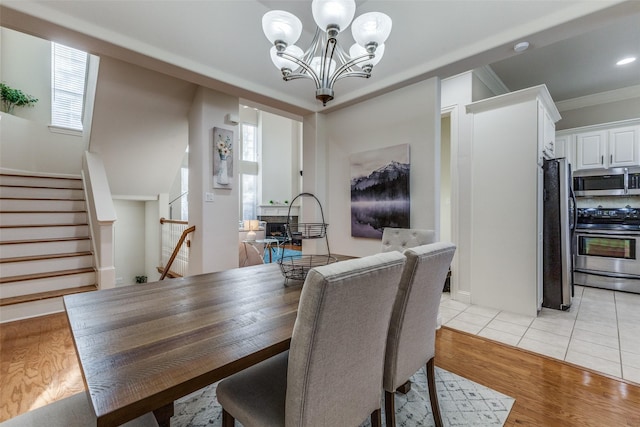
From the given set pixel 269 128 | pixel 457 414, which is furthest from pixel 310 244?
pixel 269 128

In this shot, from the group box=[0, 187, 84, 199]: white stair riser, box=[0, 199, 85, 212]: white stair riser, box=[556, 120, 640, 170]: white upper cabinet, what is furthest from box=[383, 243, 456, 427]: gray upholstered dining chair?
box=[0, 187, 84, 199]: white stair riser

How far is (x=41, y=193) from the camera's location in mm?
3840

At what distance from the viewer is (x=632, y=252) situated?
375 centimetres

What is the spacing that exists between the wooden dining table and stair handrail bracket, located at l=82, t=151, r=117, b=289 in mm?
A: 2109

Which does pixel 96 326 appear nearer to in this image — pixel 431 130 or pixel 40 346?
pixel 40 346

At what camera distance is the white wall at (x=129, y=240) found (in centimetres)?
507

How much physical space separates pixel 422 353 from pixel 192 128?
3.69 meters

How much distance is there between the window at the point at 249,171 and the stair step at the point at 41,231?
20.6 feet

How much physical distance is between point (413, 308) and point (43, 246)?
4171mm

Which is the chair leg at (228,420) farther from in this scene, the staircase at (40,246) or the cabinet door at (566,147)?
the cabinet door at (566,147)

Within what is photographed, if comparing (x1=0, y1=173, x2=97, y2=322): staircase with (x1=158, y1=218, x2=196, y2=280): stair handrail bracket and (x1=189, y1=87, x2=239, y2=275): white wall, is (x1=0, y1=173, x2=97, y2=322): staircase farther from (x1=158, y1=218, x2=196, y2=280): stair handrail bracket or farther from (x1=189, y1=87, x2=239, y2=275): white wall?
(x1=189, y1=87, x2=239, y2=275): white wall

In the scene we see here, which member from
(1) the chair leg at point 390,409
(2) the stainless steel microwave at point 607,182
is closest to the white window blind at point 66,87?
(1) the chair leg at point 390,409

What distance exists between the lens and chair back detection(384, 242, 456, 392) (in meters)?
1.18

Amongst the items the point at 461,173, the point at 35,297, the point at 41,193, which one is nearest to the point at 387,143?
the point at 461,173
